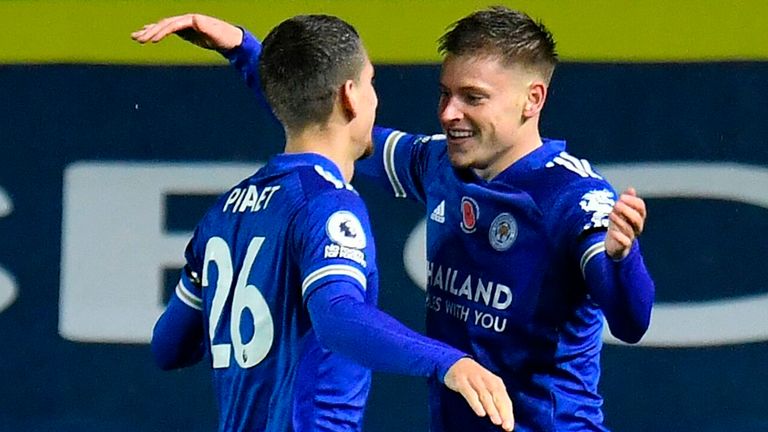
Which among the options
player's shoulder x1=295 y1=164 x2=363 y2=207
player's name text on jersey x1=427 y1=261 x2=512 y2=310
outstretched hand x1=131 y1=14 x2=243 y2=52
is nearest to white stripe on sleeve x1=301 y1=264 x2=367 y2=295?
player's shoulder x1=295 y1=164 x2=363 y2=207

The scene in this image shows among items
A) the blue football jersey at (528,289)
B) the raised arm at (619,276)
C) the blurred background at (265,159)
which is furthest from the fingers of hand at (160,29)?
the blurred background at (265,159)

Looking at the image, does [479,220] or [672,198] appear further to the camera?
[672,198]

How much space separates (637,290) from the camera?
239 centimetres

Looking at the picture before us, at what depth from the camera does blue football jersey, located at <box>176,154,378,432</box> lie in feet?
7.34

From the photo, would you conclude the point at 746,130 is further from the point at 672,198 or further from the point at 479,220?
the point at 479,220

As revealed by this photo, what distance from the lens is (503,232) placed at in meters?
2.60

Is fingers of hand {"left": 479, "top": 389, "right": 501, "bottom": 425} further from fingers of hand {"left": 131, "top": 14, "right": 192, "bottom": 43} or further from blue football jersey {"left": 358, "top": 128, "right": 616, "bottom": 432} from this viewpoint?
fingers of hand {"left": 131, "top": 14, "right": 192, "bottom": 43}

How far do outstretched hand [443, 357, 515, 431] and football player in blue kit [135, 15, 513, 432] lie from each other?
0.57 feet

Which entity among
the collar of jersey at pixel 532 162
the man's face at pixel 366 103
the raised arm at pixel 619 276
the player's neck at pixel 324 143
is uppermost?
the man's face at pixel 366 103

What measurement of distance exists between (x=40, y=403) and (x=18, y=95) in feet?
2.47

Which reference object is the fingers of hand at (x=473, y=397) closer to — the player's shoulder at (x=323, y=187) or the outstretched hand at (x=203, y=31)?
the player's shoulder at (x=323, y=187)

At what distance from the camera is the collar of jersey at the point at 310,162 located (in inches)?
91.8

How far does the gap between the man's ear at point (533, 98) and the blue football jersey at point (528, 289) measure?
60 mm

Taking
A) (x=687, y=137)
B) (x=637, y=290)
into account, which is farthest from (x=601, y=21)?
(x=637, y=290)
